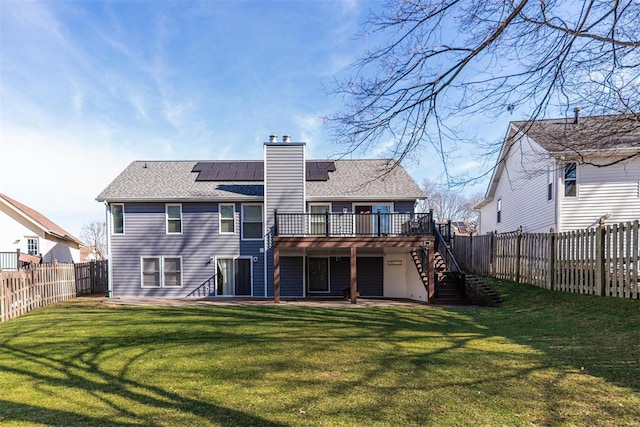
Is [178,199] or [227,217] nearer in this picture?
[178,199]

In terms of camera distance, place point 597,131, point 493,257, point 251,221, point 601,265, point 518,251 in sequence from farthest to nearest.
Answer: point 251,221 < point 493,257 < point 518,251 < point 601,265 < point 597,131

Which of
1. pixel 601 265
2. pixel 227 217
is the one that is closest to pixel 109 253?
pixel 227 217

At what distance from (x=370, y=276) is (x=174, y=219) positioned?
8.77m

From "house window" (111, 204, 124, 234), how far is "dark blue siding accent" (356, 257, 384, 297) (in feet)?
33.8

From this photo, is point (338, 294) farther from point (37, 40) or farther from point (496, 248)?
point (37, 40)

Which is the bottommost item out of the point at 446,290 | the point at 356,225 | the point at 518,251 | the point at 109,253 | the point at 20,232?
the point at 446,290

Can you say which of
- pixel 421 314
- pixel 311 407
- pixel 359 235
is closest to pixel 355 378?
pixel 311 407

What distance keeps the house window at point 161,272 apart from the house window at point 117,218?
1673 millimetres

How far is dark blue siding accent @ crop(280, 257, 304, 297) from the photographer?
14438mm

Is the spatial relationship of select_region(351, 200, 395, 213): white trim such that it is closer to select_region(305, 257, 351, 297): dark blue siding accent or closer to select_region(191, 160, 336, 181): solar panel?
select_region(191, 160, 336, 181): solar panel

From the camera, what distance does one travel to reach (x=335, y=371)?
4.46 metres

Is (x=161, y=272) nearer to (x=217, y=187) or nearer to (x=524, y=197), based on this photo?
(x=217, y=187)

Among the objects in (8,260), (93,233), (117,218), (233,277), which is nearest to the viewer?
(233,277)

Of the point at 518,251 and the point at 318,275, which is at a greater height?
the point at 518,251
